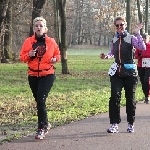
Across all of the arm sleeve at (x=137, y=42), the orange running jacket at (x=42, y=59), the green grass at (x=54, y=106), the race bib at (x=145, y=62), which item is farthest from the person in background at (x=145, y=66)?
the orange running jacket at (x=42, y=59)

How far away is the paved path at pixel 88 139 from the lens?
603 cm

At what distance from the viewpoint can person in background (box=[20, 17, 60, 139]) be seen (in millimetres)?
6629

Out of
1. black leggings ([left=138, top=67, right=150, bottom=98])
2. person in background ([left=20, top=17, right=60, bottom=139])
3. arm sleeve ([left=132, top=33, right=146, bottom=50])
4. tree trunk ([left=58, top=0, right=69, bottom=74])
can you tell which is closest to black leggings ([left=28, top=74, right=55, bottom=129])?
person in background ([left=20, top=17, right=60, bottom=139])

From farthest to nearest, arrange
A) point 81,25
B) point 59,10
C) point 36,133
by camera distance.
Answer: point 81,25, point 59,10, point 36,133

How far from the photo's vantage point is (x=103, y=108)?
32.3 feet

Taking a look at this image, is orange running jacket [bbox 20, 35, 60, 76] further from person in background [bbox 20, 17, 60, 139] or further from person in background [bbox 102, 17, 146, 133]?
person in background [bbox 102, 17, 146, 133]

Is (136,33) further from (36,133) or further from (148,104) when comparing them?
(148,104)

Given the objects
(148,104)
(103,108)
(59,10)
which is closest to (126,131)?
(103,108)

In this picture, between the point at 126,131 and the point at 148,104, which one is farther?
the point at 148,104

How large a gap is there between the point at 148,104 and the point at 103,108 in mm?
1684

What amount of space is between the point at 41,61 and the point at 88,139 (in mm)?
1511

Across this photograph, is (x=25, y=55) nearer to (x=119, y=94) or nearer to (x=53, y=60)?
(x=53, y=60)

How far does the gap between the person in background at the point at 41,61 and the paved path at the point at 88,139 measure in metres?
0.33

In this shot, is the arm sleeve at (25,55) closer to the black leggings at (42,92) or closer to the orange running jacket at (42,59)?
the orange running jacket at (42,59)
